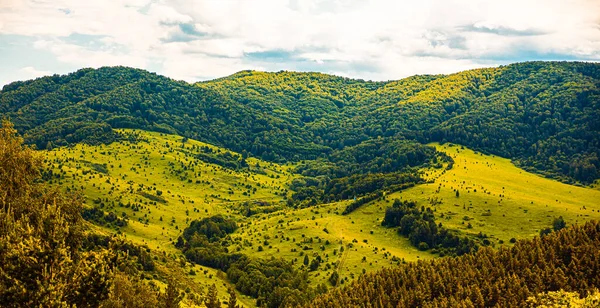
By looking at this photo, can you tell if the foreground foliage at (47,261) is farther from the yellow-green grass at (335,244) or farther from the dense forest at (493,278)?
the yellow-green grass at (335,244)

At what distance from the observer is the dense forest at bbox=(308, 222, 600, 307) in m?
81.4

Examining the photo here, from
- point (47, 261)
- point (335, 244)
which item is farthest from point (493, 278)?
point (335, 244)

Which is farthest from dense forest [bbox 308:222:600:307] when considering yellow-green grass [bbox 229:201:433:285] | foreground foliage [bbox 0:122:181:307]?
foreground foliage [bbox 0:122:181:307]

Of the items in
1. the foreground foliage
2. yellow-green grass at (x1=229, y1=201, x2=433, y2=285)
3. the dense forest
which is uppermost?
the foreground foliage

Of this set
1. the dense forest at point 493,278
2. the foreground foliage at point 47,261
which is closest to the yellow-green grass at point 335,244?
the dense forest at point 493,278

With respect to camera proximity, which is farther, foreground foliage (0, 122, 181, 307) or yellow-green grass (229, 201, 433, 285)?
yellow-green grass (229, 201, 433, 285)

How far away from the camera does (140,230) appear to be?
18412 cm

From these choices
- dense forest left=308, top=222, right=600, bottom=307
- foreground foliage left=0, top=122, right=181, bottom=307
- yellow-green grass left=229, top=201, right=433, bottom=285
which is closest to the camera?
foreground foliage left=0, top=122, right=181, bottom=307

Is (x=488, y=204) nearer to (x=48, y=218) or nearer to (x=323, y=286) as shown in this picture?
(x=323, y=286)

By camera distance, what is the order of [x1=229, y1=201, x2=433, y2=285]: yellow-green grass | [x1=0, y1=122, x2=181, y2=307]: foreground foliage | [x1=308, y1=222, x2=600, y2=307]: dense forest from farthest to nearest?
[x1=229, y1=201, x2=433, y2=285]: yellow-green grass < [x1=308, y1=222, x2=600, y2=307]: dense forest < [x1=0, y1=122, x2=181, y2=307]: foreground foliage

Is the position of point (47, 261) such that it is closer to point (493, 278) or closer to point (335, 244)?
point (493, 278)

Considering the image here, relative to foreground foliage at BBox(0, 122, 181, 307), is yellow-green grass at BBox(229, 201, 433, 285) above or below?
below

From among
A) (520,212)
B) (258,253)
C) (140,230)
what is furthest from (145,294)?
(520,212)

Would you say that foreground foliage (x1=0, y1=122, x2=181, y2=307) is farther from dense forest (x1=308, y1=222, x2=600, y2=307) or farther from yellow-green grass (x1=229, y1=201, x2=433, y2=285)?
yellow-green grass (x1=229, y1=201, x2=433, y2=285)
